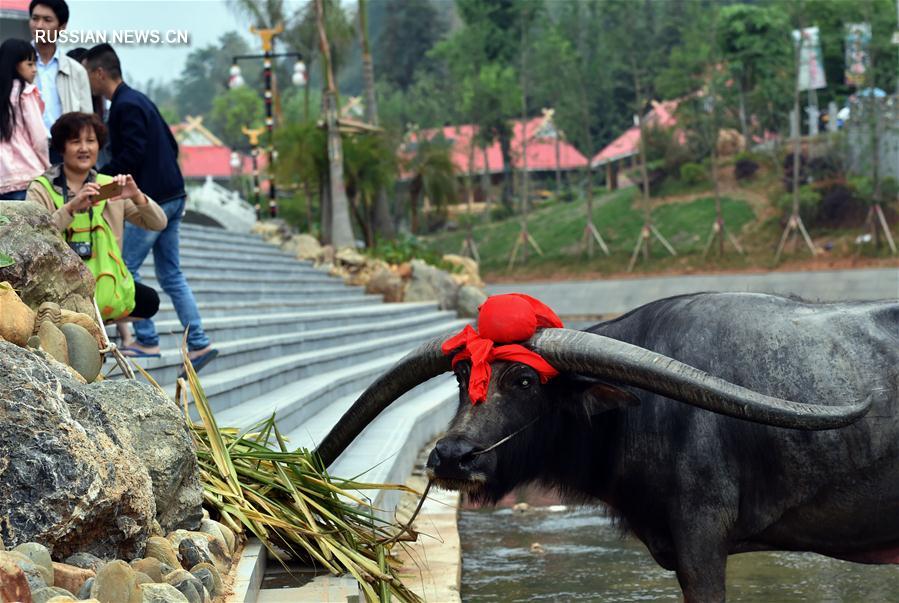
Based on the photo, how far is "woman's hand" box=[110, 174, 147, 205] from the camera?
5625 mm

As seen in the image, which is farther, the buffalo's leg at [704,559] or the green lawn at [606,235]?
the green lawn at [606,235]

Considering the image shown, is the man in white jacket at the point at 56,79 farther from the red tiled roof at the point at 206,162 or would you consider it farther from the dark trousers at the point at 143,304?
the red tiled roof at the point at 206,162

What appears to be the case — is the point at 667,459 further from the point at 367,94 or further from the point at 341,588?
the point at 367,94

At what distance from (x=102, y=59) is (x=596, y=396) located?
4609 millimetres

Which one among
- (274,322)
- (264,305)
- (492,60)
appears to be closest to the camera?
(274,322)

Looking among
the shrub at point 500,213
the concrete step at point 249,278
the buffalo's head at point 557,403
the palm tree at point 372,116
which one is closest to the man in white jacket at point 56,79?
the buffalo's head at point 557,403

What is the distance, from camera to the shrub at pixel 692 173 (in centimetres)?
4222

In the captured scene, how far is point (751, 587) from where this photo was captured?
5961 mm

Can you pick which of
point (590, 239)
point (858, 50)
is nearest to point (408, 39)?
point (590, 239)

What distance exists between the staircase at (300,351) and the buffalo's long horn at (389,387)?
36cm

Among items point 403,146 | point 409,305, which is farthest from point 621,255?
point 409,305

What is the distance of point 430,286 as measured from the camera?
22.4 meters

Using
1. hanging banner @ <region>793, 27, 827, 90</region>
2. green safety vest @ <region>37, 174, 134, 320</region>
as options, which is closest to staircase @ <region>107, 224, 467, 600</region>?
green safety vest @ <region>37, 174, 134, 320</region>

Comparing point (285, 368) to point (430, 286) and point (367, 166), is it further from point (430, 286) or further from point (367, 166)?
point (367, 166)
